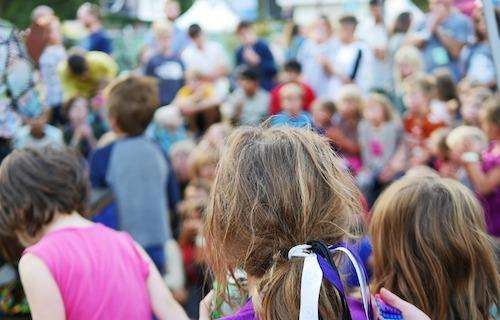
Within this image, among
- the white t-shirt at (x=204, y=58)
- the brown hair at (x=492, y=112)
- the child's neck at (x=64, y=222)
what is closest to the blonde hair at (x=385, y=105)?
→ the brown hair at (x=492, y=112)

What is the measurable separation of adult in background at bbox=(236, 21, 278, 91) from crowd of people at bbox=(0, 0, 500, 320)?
0.07 ft

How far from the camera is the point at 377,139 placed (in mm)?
7117

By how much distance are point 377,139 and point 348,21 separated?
2.12 meters

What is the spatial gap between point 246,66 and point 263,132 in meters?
8.31

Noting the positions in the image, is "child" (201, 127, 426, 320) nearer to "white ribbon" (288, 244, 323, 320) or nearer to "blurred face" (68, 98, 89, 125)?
"white ribbon" (288, 244, 323, 320)

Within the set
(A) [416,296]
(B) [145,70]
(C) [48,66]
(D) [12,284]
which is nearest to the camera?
(A) [416,296]

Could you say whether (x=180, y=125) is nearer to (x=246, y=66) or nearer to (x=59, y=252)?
(x=246, y=66)

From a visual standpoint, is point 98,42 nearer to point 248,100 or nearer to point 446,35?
point 248,100

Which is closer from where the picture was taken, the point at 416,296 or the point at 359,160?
the point at 416,296

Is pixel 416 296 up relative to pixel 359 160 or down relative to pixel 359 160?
up

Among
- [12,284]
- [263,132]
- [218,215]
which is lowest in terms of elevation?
[12,284]

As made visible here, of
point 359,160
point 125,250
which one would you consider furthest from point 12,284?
point 359,160

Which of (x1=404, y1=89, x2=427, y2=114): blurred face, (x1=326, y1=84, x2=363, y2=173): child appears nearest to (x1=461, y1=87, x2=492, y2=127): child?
(x1=404, y1=89, x2=427, y2=114): blurred face

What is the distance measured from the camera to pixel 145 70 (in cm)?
968
